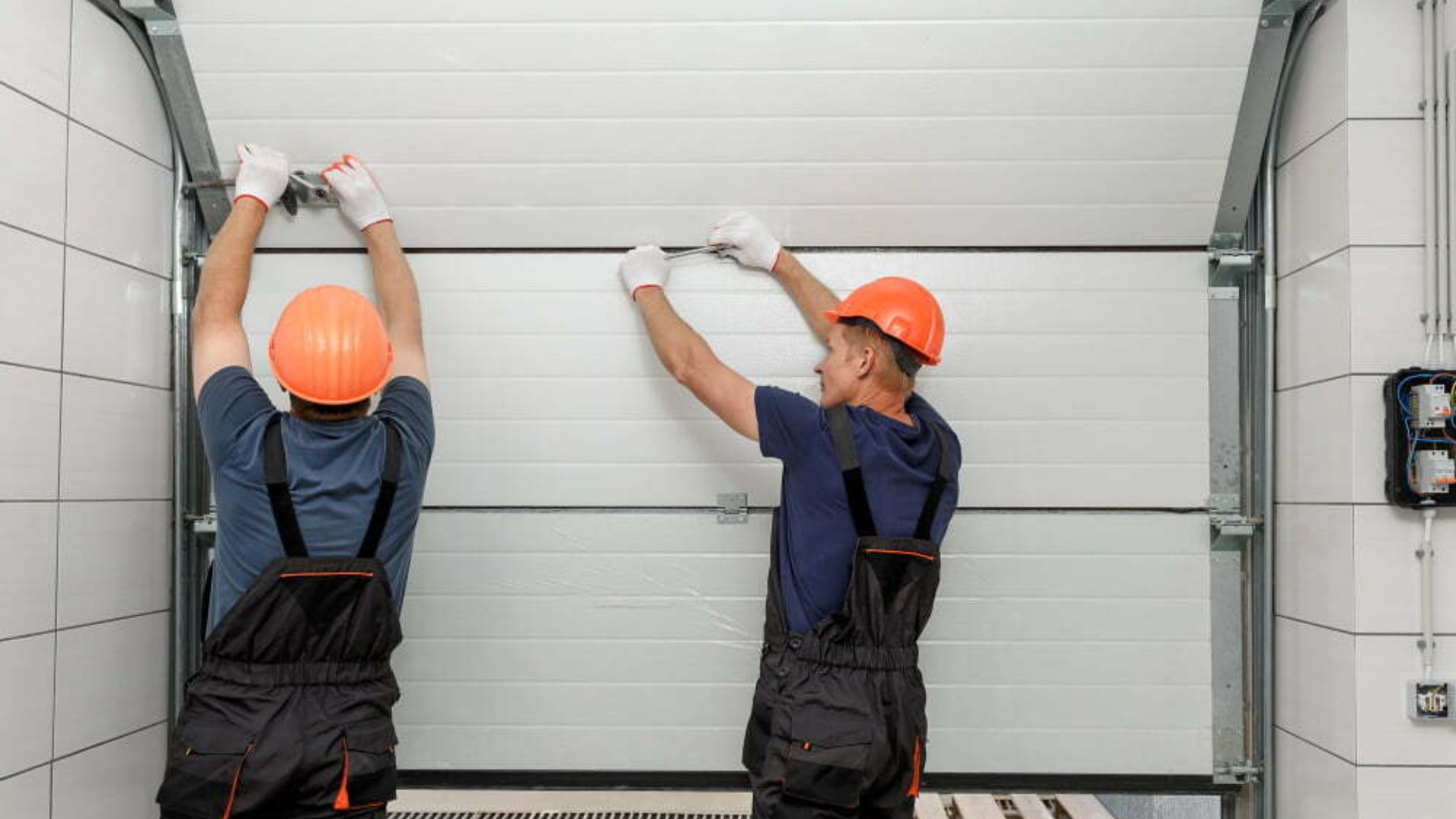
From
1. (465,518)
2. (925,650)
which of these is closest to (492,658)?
(465,518)

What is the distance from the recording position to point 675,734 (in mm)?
2750

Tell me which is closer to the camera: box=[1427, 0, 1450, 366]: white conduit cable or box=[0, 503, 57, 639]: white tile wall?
box=[0, 503, 57, 639]: white tile wall

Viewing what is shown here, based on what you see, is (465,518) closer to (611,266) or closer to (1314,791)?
(611,266)

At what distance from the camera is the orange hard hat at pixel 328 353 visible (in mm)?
2068

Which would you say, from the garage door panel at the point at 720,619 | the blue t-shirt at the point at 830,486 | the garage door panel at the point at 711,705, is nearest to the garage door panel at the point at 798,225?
the blue t-shirt at the point at 830,486

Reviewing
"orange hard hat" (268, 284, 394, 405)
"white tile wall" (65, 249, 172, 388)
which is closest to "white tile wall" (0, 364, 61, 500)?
"white tile wall" (65, 249, 172, 388)

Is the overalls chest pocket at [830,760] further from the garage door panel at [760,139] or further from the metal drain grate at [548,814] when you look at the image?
the garage door panel at [760,139]

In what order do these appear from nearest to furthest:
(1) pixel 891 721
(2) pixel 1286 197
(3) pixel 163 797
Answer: (3) pixel 163 797, (1) pixel 891 721, (2) pixel 1286 197

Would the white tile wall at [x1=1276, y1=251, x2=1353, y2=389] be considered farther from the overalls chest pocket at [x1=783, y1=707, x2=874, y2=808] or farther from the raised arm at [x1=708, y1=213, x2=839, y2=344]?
the overalls chest pocket at [x1=783, y1=707, x2=874, y2=808]

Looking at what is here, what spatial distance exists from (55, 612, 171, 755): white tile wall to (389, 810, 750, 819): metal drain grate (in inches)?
40.4

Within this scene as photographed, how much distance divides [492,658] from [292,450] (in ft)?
3.13

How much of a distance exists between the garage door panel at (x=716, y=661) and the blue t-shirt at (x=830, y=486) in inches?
19.4

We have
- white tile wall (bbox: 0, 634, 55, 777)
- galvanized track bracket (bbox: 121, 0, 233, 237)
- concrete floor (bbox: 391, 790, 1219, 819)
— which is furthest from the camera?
concrete floor (bbox: 391, 790, 1219, 819)

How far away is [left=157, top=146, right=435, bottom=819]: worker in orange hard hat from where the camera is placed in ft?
6.59
